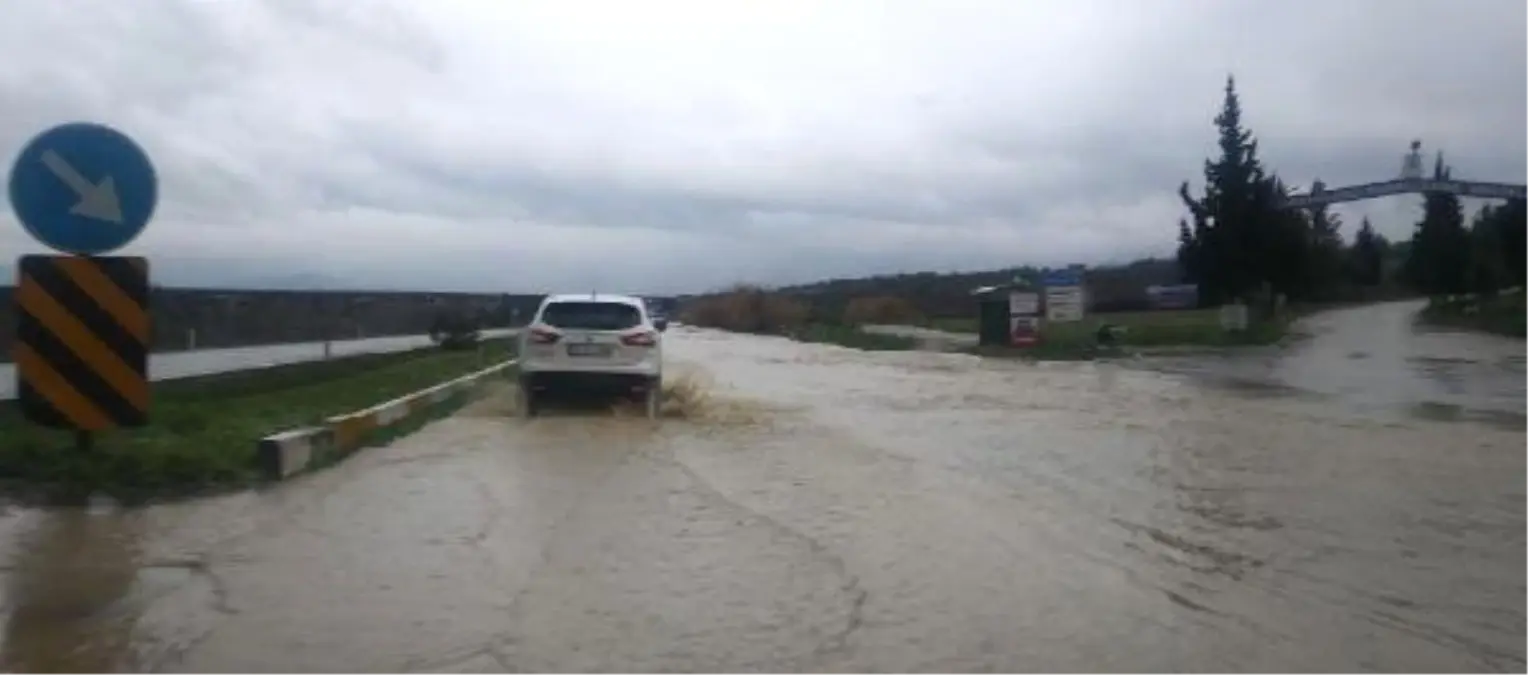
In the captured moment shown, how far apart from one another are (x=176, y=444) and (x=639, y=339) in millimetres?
6988

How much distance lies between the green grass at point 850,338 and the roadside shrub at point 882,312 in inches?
184

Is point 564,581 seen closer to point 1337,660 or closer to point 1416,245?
point 1337,660

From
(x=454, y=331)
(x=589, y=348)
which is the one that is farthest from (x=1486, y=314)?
(x=589, y=348)

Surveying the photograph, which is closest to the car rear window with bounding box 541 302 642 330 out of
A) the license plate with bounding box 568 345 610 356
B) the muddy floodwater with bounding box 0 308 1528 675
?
the license plate with bounding box 568 345 610 356

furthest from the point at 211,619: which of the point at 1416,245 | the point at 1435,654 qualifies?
the point at 1416,245

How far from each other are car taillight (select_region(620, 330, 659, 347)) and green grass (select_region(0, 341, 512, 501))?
9.72 ft

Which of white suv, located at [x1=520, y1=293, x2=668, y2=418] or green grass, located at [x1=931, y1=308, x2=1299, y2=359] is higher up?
white suv, located at [x1=520, y1=293, x2=668, y2=418]

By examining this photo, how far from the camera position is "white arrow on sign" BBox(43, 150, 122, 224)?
8.92 meters

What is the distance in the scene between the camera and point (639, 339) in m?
17.3

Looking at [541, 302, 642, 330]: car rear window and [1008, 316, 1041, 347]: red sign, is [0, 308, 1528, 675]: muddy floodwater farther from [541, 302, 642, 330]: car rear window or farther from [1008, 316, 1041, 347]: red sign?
[1008, 316, 1041, 347]: red sign

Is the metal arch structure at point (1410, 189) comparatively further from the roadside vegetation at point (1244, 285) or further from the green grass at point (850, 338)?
the green grass at point (850, 338)

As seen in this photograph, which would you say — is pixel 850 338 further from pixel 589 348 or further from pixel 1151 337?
pixel 589 348

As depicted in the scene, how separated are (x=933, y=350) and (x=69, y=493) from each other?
104 feet

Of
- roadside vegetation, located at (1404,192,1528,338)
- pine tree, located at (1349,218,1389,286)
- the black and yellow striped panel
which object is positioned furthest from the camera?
pine tree, located at (1349,218,1389,286)
